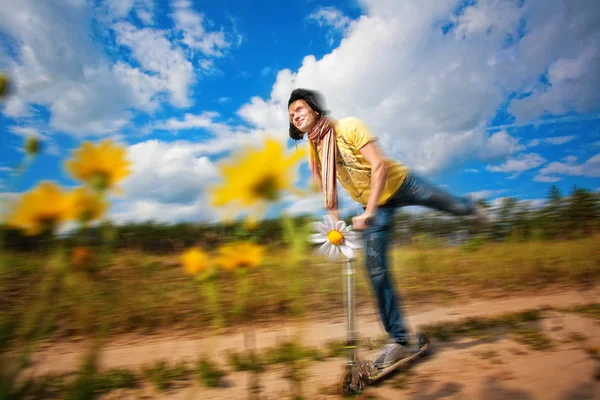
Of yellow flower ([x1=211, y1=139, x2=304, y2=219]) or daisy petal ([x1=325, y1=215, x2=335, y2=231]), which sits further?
daisy petal ([x1=325, y1=215, x2=335, y2=231])

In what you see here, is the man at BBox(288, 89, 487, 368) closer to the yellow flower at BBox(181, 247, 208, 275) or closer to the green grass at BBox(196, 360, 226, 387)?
the green grass at BBox(196, 360, 226, 387)

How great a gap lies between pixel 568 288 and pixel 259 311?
3.48 metres

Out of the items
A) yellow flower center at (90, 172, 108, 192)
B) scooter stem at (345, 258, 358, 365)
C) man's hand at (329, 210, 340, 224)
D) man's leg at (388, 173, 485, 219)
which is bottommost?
scooter stem at (345, 258, 358, 365)

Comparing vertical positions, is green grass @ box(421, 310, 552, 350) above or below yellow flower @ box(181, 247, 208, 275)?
below

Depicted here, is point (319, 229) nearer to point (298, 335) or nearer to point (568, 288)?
point (298, 335)

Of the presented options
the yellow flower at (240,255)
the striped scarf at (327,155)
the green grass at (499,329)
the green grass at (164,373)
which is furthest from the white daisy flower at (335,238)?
the green grass at (499,329)

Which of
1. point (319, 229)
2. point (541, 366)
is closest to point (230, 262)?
point (319, 229)

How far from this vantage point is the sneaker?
80.2 inches

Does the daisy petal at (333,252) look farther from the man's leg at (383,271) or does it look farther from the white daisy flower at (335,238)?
the man's leg at (383,271)

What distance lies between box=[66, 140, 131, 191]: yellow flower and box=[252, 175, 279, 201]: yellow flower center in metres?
0.23

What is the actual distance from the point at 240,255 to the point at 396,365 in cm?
148

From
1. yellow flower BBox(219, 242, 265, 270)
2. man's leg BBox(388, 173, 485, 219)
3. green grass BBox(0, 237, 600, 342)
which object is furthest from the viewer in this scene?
green grass BBox(0, 237, 600, 342)

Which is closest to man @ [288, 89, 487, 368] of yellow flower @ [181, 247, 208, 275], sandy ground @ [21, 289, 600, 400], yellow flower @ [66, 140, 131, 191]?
sandy ground @ [21, 289, 600, 400]

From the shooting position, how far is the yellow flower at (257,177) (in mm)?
690
